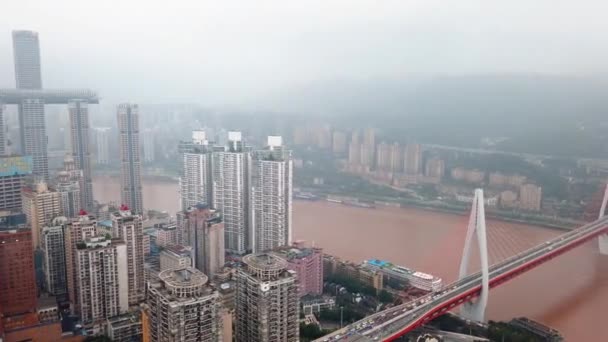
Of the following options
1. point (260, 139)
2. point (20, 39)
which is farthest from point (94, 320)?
point (20, 39)

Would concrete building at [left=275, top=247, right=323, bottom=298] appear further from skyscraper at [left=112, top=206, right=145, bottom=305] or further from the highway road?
skyscraper at [left=112, top=206, right=145, bottom=305]

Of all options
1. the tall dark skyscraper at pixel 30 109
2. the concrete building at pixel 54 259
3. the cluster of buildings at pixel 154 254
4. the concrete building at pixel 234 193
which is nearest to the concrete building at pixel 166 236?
the cluster of buildings at pixel 154 254

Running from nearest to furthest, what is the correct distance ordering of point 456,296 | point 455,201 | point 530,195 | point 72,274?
point 456,296, point 72,274, point 530,195, point 455,201

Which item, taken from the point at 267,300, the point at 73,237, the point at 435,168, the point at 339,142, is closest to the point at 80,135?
the point at 339,142

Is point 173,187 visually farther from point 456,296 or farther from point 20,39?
point 456,296

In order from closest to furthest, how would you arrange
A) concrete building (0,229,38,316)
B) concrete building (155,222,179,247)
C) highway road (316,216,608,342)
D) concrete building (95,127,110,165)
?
1. highway road (316,216,608,342)
2. concrete building (0,229,38,316)
3. concrete building (155,222,179,247)
4. concrete building (95,127,110,165)

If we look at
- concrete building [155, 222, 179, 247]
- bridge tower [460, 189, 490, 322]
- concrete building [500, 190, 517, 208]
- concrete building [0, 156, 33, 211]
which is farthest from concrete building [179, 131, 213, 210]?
concrete building [500, 190, 517, 208]
